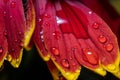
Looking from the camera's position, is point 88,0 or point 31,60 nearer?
point 88,0

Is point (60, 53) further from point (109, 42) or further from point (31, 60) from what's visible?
point (31, 60)

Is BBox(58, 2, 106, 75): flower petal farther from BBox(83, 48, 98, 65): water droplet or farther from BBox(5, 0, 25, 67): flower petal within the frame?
BBox(5, 0, 25, 67): flower petal

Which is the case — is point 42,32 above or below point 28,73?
above

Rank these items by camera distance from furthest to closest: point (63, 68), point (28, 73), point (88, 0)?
point (28, 73) < point (88, 0) < point (63, 68)

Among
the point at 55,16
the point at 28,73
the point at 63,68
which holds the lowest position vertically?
the point at 28,73

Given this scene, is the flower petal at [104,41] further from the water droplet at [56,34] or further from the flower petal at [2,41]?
the flower petal at [2,41]

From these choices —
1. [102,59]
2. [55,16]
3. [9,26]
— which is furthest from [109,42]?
[9,26]

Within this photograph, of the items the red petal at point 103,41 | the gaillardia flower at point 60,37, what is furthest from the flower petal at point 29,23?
the red petal at point 103,41

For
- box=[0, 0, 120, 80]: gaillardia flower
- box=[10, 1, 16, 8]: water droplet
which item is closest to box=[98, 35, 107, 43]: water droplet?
box=[0, 0, 120, 80]: gaillardia flower

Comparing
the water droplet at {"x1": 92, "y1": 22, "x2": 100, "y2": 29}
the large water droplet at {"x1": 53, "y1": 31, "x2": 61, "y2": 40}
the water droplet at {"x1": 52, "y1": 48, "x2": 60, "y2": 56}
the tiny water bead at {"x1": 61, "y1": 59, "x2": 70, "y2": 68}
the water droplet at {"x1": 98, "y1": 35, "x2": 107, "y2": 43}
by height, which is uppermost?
the water droplet at {"x1": 92, "y1": 22, "x2": 100, "y2": 29}
